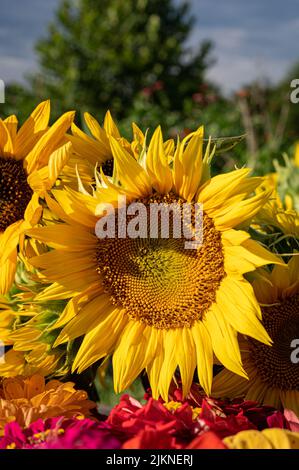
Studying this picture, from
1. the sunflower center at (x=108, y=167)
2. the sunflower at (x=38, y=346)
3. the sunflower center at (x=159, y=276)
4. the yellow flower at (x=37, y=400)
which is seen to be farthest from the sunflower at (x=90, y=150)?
the yellow flower at (x=37, y=400)

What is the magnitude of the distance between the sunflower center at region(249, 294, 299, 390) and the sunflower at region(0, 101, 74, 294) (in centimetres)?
45

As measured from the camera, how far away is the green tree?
14594 mm

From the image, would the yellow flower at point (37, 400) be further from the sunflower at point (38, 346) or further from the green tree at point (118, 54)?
the green tree at point (118, 54)

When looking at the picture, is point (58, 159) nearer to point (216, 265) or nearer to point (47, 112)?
point (47, 112)

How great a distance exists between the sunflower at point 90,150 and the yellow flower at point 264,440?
53 cm

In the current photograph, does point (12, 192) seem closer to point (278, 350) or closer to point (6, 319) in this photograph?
point (6, 319)

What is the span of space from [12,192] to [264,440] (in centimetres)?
62

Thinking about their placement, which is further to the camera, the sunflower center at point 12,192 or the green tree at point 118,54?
the green tree at point 118,54

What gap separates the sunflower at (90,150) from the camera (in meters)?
1.14

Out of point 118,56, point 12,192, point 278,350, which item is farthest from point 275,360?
point 118,56

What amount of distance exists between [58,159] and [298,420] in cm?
57

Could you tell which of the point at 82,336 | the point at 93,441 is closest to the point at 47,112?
the point at 82,336

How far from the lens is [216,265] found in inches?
40.6
